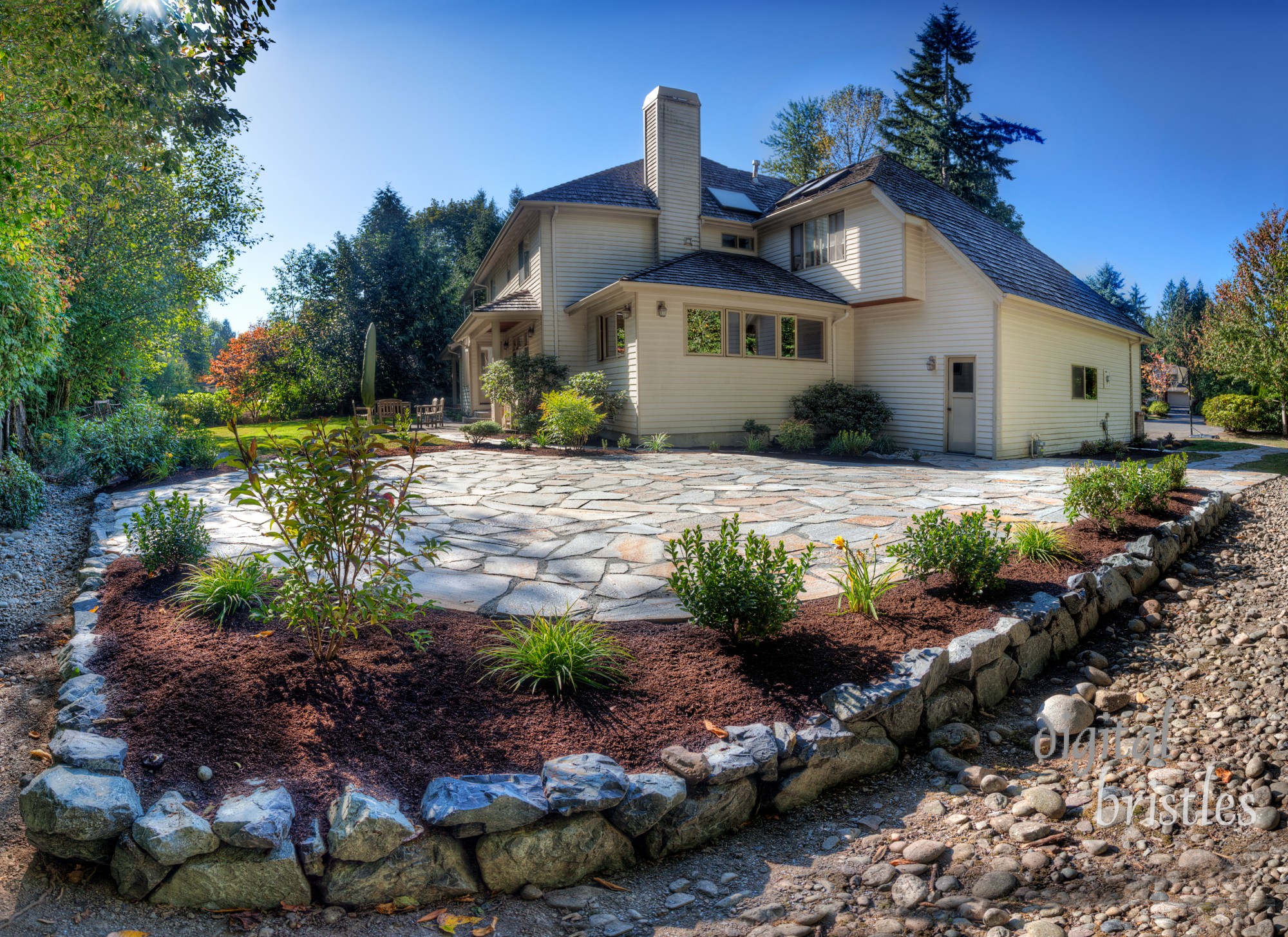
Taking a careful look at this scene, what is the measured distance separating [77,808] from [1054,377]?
1665 cm

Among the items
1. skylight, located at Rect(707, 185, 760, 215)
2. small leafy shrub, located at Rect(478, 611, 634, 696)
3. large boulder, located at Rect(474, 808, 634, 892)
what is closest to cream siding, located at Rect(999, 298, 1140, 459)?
skylight, located at Rect(707, 185, 760, 215)

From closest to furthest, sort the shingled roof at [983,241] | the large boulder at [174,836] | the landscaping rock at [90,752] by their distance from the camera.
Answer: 1. the large boulder at [174,836]
2. the landscaping rock at [90,752]
3. the shingled roof at [983,241]

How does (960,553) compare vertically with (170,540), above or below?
below

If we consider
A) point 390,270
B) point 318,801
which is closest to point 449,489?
point 318,801

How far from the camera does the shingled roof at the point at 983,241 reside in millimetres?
13656

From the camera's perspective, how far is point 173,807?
81.5 inches

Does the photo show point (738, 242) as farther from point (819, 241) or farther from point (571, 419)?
point (571, 419)

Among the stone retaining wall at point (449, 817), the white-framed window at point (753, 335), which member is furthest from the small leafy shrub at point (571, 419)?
the stone retaining wall at point (449, 817)

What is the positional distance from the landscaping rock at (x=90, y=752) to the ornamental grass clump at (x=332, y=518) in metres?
0.68

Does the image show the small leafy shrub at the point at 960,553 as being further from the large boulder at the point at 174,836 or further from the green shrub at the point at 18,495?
the green shrub at the point at 18,495

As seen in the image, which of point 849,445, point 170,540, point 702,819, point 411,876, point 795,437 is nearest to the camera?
point 411,876

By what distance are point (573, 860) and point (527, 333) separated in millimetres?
16420

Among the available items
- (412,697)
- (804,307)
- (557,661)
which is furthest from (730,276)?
(412,697)

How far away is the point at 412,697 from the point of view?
112 inches
